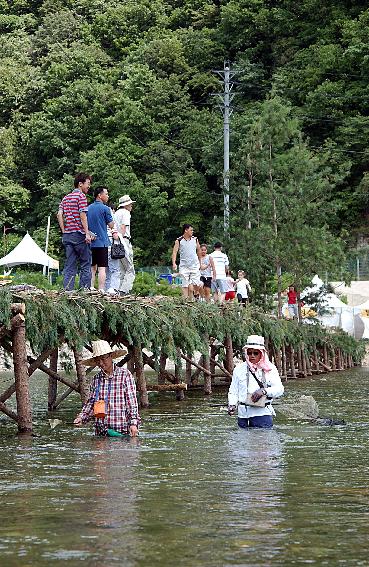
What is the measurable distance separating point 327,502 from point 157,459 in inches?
148

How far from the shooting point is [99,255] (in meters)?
21.7

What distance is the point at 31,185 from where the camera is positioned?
7981 centimetres

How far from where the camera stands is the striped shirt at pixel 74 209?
21047 millimetres

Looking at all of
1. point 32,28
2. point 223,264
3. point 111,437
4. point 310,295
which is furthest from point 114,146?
point 111,437

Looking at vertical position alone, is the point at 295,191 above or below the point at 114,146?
below

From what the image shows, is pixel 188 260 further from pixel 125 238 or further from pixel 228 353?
pixel 125 238

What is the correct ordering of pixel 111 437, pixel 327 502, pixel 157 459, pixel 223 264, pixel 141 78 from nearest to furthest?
pixel 327 502
pixel 157 459
pixel 111 437
pixel 223 264
pixel 141 78

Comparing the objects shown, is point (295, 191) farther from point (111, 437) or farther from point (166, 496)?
point (166, 496)

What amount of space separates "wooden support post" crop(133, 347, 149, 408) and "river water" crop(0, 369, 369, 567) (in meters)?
2.89

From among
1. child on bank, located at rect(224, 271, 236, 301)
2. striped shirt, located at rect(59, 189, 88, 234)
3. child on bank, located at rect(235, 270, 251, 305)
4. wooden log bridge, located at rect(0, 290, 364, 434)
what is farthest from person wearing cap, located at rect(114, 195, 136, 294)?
child on bank, located at rect(235, 270, 251, 305)

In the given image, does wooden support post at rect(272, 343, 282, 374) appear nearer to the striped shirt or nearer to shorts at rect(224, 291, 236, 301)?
shorts at rect(224, 291, 236, 301)

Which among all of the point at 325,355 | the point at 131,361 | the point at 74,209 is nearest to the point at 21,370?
the point at 74,209

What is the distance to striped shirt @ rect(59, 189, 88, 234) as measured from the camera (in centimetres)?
2105

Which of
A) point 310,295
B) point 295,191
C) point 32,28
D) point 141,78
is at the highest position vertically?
point 32,28
